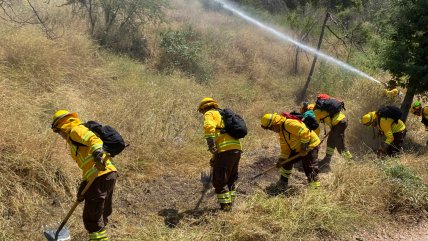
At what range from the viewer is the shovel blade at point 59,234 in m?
4.06

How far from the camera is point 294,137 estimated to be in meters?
5.67

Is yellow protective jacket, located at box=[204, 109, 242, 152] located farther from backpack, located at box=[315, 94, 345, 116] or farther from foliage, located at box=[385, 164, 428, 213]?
backpack, located at box=[315, 94, 345, 116]

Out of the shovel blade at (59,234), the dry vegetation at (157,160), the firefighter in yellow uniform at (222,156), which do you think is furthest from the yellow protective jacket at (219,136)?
the shovel blade at (59,234)

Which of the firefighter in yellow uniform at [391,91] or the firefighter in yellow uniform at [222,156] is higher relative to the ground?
the firefighter in yellow uniform at [391,91]

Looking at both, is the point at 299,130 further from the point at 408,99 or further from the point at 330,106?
the point at 408,99

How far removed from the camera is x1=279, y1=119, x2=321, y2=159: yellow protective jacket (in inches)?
214

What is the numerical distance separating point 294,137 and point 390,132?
2278 mm

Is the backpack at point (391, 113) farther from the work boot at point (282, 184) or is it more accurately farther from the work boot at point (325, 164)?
the work boot at point (282, 184)

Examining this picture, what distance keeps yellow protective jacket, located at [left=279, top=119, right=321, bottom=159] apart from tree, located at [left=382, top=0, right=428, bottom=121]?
3.18 m

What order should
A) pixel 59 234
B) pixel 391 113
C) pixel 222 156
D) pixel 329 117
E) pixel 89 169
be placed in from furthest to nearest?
1. pixel 329 117
2. pixel 391 113
3. pixel 222 156
4. pixel 59 234
5. pixel 89 169

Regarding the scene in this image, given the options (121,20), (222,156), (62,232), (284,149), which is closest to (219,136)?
(222,156)

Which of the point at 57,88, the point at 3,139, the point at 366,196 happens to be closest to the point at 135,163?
the point at 3,139

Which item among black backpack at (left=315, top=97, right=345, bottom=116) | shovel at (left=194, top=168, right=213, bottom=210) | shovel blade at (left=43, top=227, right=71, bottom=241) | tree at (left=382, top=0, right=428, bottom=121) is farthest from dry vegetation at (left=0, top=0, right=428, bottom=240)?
tree at (left=382, top=0, right=428, bottom=121)

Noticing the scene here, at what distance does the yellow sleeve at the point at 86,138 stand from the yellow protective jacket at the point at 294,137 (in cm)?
269
